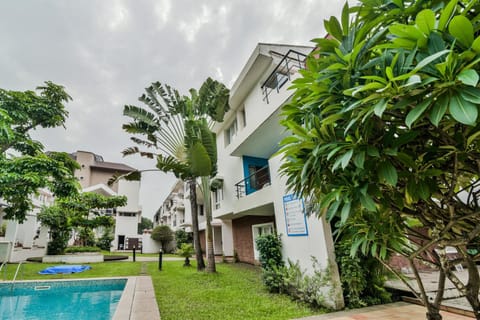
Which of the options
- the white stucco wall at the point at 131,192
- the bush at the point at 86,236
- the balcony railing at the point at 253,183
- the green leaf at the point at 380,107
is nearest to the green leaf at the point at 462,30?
the green leaf at the point at 380,107

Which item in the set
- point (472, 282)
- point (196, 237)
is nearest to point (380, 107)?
point (472, 282)

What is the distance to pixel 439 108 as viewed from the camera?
4.99ft

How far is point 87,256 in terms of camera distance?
1970 cm

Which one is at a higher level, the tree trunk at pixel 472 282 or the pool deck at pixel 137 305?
the tree trunk at pixel 472 282

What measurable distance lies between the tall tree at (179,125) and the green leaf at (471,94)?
10.7m

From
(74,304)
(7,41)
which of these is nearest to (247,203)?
(74,304)

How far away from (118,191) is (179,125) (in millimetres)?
29359

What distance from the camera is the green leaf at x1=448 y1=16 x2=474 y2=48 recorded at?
1.48m

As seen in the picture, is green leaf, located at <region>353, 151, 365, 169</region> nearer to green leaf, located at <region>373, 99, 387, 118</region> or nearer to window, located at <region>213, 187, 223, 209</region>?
green leaf, located at <region>373, 99, 387, 118</region>

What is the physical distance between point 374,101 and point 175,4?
1148 centimetres

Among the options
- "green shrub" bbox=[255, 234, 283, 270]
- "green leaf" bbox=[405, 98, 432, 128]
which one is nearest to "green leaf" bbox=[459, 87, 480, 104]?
"green leaf" bbox=[405, 98, 432, 128]

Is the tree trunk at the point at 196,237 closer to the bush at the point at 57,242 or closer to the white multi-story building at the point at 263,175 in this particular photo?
the white multi-story building at the point at 263,175

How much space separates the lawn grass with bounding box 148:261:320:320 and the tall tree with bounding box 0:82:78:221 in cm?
790

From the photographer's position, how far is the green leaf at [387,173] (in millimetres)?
1796
